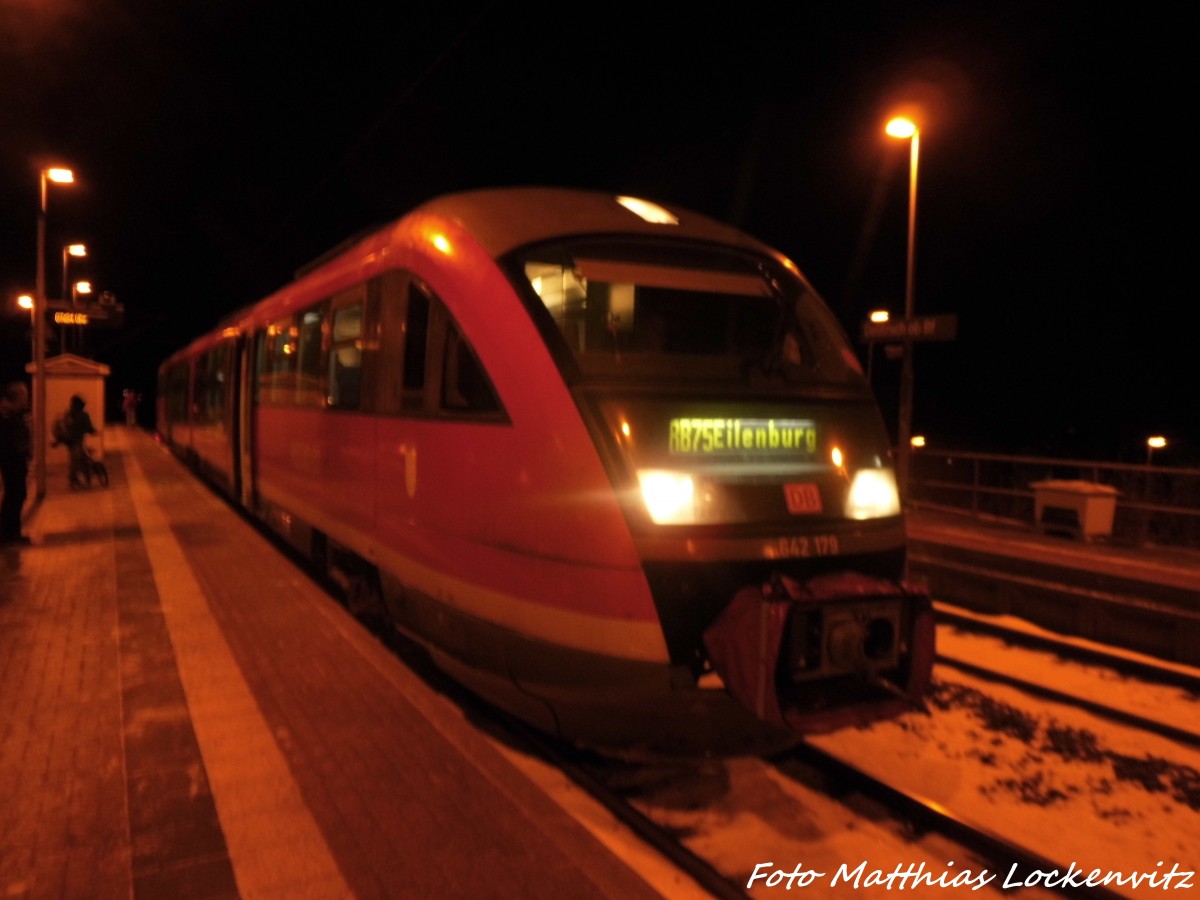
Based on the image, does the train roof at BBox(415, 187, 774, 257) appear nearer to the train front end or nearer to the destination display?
the train front end

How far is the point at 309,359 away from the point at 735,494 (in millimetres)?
4728

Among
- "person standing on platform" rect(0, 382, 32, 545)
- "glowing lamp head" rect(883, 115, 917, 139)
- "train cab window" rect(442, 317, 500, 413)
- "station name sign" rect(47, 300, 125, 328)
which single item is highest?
"glowing lamp head" rect(883, 115, 917, 139)

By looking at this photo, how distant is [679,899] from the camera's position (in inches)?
139

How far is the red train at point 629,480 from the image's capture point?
159 inches

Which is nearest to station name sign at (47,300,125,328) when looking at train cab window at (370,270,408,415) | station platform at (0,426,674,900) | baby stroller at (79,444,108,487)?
baby stroller at (79,444,108,487)

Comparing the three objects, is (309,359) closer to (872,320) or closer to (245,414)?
(245,414)

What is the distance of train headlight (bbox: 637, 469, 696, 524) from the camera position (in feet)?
13.3

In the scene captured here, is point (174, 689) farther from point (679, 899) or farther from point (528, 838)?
point (679, 899)

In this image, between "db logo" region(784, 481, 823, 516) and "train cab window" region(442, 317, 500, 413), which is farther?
"train cab window" region(442, 317, 500, 413)

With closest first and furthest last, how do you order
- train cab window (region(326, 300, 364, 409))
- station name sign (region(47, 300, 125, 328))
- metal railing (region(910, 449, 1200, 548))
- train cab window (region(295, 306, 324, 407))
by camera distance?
train cab window (region(326, 300, 364, 409))
train cab window (region(295, 306, 324, 407))
metal railing (region(910, 449, 1200, 548))
station name sign (region(47, 300, 125, 328))

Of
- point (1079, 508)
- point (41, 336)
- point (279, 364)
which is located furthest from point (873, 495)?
point (41, 336)

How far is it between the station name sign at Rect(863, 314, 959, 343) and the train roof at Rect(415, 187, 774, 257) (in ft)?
27.5

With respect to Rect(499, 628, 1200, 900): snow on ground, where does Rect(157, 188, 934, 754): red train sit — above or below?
above

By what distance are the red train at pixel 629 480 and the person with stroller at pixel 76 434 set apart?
11816mm
